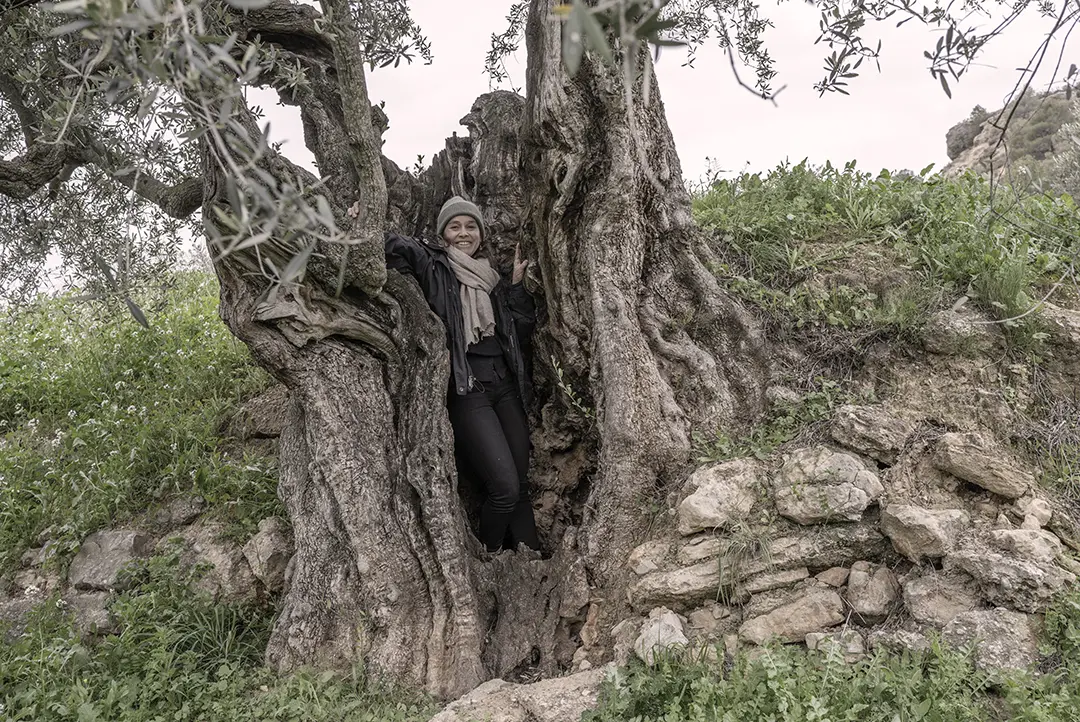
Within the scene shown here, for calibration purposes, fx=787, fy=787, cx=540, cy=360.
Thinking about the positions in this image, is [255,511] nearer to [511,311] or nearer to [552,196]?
[511,311]

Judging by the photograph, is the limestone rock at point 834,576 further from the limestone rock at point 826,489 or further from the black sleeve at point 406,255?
the black sleeve at point 406,255

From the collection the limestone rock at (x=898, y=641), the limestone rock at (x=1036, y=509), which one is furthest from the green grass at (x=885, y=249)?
the limestone rock at (x=898, y=641)

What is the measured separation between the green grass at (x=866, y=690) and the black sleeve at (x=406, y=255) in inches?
124

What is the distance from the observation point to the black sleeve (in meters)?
5.75

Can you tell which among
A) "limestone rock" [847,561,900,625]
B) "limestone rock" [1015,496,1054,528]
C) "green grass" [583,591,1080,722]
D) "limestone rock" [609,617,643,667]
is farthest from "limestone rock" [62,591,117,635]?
"limestone rock" [1015,496,1054,528]

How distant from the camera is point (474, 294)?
590cm

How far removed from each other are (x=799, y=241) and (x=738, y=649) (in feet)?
11.7

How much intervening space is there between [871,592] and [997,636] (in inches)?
26.6

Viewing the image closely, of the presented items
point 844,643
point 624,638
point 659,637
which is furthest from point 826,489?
point 624,638

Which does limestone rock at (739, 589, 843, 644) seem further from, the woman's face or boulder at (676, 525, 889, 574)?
the woman's face

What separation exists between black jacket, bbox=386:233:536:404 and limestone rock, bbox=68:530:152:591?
289 centimetres

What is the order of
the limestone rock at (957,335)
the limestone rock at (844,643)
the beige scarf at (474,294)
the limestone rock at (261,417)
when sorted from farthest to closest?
the limestone rock at (261,417)
the beige scarf at (474,294)
the limestone rock at (957,335)
the limestone rock at (844,643)

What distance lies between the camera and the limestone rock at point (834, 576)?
4723 mm

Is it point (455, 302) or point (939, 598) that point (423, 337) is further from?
point (939, 598)
